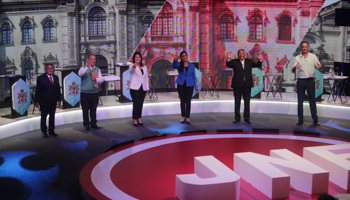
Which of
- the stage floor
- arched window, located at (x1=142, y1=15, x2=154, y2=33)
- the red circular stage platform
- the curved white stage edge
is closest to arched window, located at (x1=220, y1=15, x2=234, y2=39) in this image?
arched window, located at (x1=142, y1=15, x2=154, y2=33)

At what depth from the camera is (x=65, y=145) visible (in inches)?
236

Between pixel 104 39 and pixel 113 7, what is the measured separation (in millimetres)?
1038

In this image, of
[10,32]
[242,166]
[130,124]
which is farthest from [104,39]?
[242,166]

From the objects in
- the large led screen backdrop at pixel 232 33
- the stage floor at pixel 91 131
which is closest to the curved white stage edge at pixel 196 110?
the stage floor at pixel 91 131

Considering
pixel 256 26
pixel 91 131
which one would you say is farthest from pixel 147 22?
pixel 91 131

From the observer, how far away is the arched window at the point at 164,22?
43.1 ft

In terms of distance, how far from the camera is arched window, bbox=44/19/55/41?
11.8 m

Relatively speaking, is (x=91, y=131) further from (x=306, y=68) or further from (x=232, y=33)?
(x=232, y=33)

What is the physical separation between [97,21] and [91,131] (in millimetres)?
6261

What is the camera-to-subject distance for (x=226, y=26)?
13672 mm

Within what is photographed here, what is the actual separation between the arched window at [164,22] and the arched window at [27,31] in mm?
3841

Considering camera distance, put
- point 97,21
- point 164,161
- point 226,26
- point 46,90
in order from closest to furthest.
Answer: point 164,161, point 46,90, point 97,21, point 226,26

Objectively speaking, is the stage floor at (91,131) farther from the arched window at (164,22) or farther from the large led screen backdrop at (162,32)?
the arched window at (164,22)

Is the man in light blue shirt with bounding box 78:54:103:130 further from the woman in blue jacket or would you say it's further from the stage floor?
the woman in blue jacket
